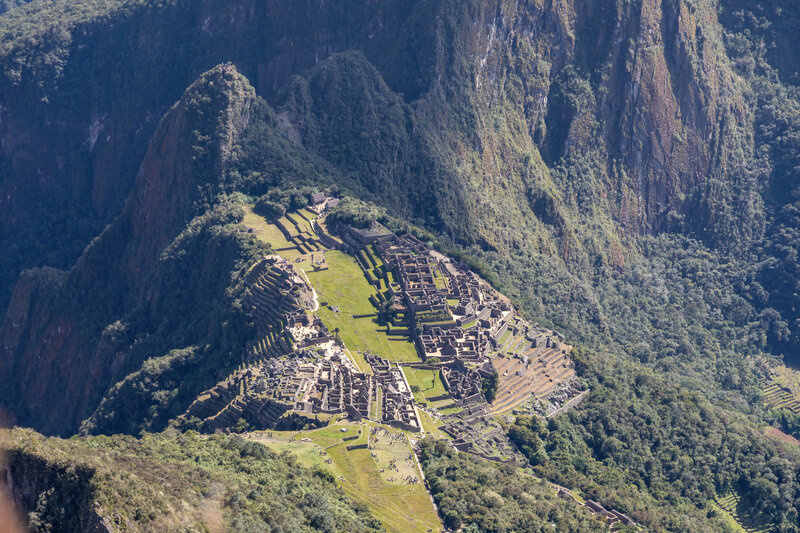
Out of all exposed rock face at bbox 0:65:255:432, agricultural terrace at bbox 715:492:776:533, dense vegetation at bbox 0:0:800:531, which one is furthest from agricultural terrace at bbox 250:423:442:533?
exposed rock face at bbox 0:65:255:432

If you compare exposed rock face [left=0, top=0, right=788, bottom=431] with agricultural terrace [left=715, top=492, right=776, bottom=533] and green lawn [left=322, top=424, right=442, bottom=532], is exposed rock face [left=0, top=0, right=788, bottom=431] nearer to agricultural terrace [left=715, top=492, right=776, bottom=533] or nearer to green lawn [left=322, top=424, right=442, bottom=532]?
agricultural terrace [left=715, top=492, right=776, bottom=533]

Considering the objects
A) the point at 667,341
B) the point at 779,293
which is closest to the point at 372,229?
the point at 667,341

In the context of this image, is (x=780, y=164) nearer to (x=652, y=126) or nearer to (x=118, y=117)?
(x=652, y=126)

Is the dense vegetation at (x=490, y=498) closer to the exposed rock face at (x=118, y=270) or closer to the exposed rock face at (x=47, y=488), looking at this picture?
the exposed rock face at (x=47, y=488)

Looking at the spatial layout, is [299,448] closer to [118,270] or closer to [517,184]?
[118,270]

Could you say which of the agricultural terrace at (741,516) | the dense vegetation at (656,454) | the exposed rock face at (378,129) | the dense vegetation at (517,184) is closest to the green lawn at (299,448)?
the dense vegetation at (517,184)
